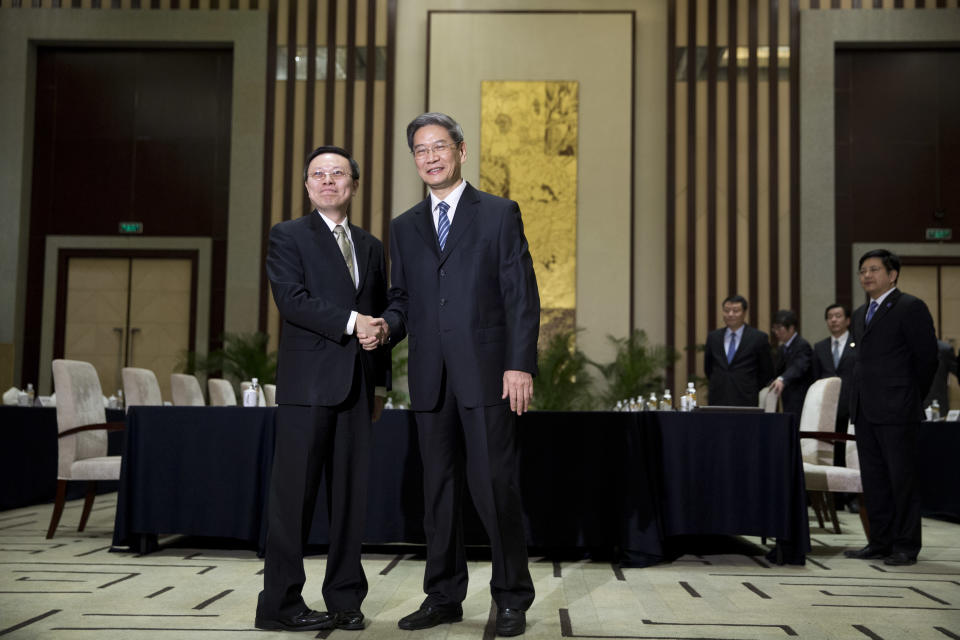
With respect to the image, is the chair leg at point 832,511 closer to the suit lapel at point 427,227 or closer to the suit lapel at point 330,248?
the suit lapel at point 427,227

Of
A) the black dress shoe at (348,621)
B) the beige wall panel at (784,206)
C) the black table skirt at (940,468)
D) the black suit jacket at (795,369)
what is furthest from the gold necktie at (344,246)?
the beige wall panel at (784,206)

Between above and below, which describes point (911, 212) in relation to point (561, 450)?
above

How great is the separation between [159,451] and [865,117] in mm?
9604

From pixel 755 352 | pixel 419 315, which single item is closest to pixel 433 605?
pixel 419 315

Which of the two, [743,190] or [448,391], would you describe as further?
[743,190]

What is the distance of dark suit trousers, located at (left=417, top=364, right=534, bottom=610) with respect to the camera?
8.96 ft

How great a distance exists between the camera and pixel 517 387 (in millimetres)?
2709

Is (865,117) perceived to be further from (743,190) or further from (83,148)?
(83,148)

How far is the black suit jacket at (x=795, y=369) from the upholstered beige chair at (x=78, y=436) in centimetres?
495

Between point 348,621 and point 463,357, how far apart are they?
0.85m

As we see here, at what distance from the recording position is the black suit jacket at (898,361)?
177 inches

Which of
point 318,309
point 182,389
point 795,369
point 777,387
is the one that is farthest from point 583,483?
point 795,369

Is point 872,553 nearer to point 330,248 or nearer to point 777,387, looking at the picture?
point 777,387

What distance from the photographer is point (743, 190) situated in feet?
35.8
